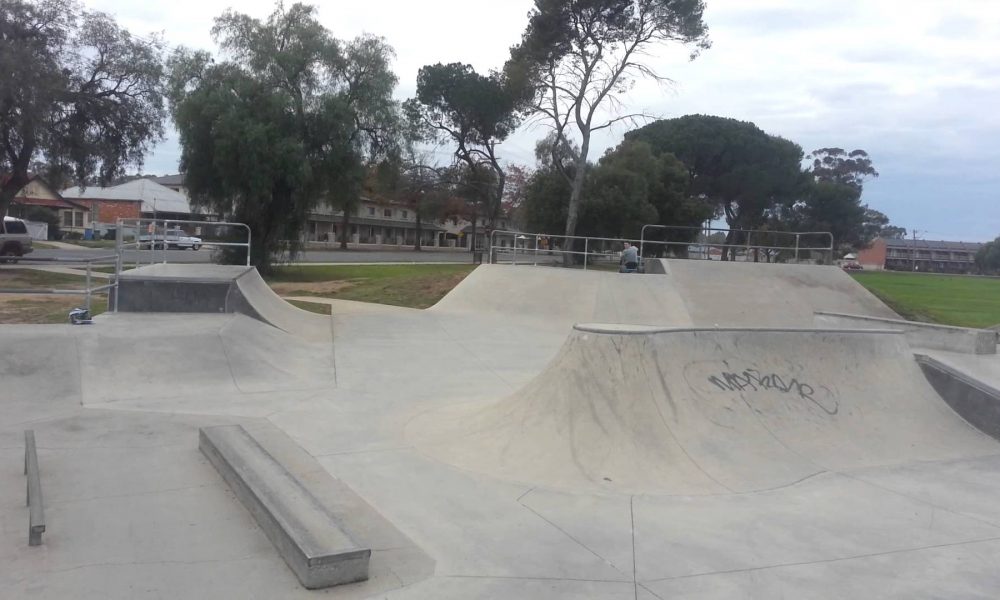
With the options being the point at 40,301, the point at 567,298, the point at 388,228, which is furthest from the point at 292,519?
the point at 388,228

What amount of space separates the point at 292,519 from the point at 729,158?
1964 inches

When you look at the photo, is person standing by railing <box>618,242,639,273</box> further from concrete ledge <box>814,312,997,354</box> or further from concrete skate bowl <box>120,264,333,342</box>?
concrete skate bowl <box>120,264,333,342</box>

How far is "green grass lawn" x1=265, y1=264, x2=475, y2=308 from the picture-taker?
21.6 metres

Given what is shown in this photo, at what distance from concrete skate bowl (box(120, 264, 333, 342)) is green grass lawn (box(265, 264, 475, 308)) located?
6815mm

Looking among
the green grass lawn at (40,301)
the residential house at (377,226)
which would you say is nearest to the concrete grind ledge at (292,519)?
the green grass lawn at (40,301)

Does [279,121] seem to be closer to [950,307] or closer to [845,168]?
[950,307]

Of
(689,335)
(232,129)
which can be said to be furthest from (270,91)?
(689,335)

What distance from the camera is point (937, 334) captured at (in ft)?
49.1

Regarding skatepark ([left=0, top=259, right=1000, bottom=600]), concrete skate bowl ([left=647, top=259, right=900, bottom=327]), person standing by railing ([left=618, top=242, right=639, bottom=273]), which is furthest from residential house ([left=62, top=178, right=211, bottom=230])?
skatepark ([left=0, top=259, right=1000, bottom=600])

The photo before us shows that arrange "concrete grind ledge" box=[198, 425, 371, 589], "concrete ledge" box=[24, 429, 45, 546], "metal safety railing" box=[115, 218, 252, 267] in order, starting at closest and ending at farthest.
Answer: "concrete grind ledge" box=[198, 425, 371, 589], "concrete ledge" box=[24, 429, 45, 546], "metal safety railing" box=[115, 218, 252, 267]

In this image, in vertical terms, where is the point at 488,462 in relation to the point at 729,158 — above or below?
below

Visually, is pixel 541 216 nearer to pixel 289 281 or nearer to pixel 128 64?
pixel 289 281

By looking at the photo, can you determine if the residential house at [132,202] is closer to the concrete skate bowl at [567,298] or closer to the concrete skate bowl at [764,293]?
the concrete skate bowl at [567,298]

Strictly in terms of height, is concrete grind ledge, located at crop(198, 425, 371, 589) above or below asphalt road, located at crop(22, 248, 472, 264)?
below
